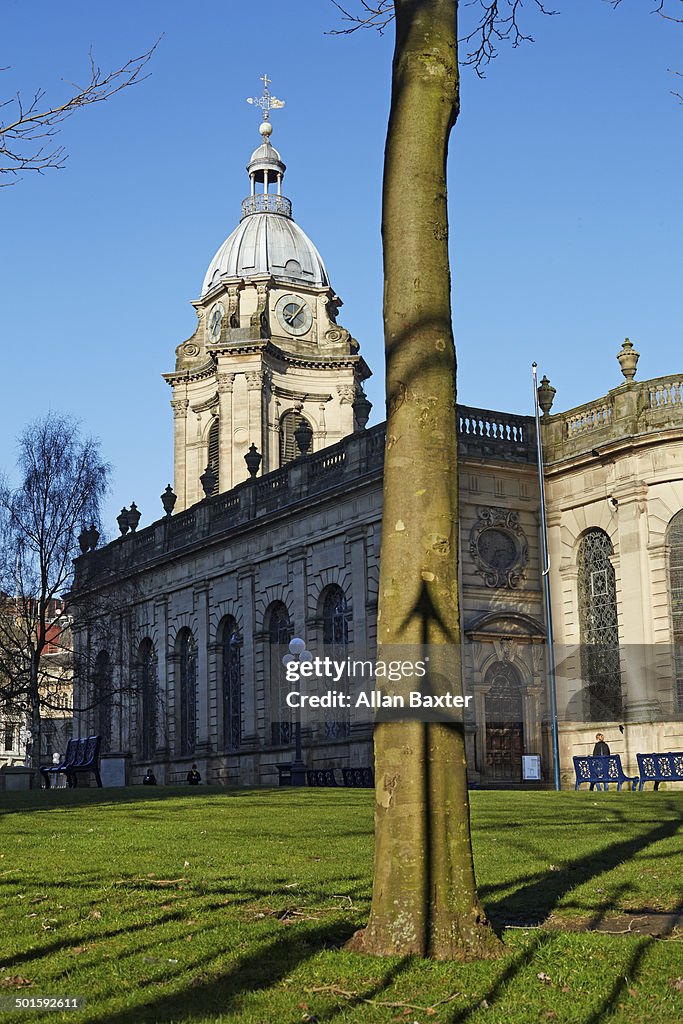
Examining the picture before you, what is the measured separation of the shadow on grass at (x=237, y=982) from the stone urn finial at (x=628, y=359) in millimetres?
30601

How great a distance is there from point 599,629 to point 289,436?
1002 inches

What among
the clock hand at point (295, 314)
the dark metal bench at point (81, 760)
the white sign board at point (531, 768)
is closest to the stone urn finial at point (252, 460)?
the dark metal bench at point (81, 760)

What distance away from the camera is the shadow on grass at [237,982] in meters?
6.34

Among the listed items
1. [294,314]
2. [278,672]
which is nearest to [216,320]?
[294,314]

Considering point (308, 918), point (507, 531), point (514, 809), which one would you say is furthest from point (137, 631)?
point (308, 918)

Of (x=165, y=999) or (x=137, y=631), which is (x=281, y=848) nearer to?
(x=165, y=999)

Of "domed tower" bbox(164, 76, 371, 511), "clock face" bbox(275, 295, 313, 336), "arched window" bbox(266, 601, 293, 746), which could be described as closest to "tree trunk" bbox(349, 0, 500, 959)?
"arched window" bbox(266, 601, 293, 746)

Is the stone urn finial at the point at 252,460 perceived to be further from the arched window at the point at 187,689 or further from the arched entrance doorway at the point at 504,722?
the arched entrance doorway at the point at 504,722

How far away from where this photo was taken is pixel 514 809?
18812mm

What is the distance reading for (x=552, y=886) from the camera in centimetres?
1034

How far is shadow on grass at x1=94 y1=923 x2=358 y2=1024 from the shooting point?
634 centimetres

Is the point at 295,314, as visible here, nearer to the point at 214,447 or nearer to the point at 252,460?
the point at 214,447

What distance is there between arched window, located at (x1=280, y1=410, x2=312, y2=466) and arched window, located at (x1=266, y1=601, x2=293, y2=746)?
554 inches

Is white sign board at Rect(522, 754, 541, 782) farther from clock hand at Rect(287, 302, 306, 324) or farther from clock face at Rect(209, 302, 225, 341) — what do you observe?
clock face at Rect(209, 302, 225, 341)
